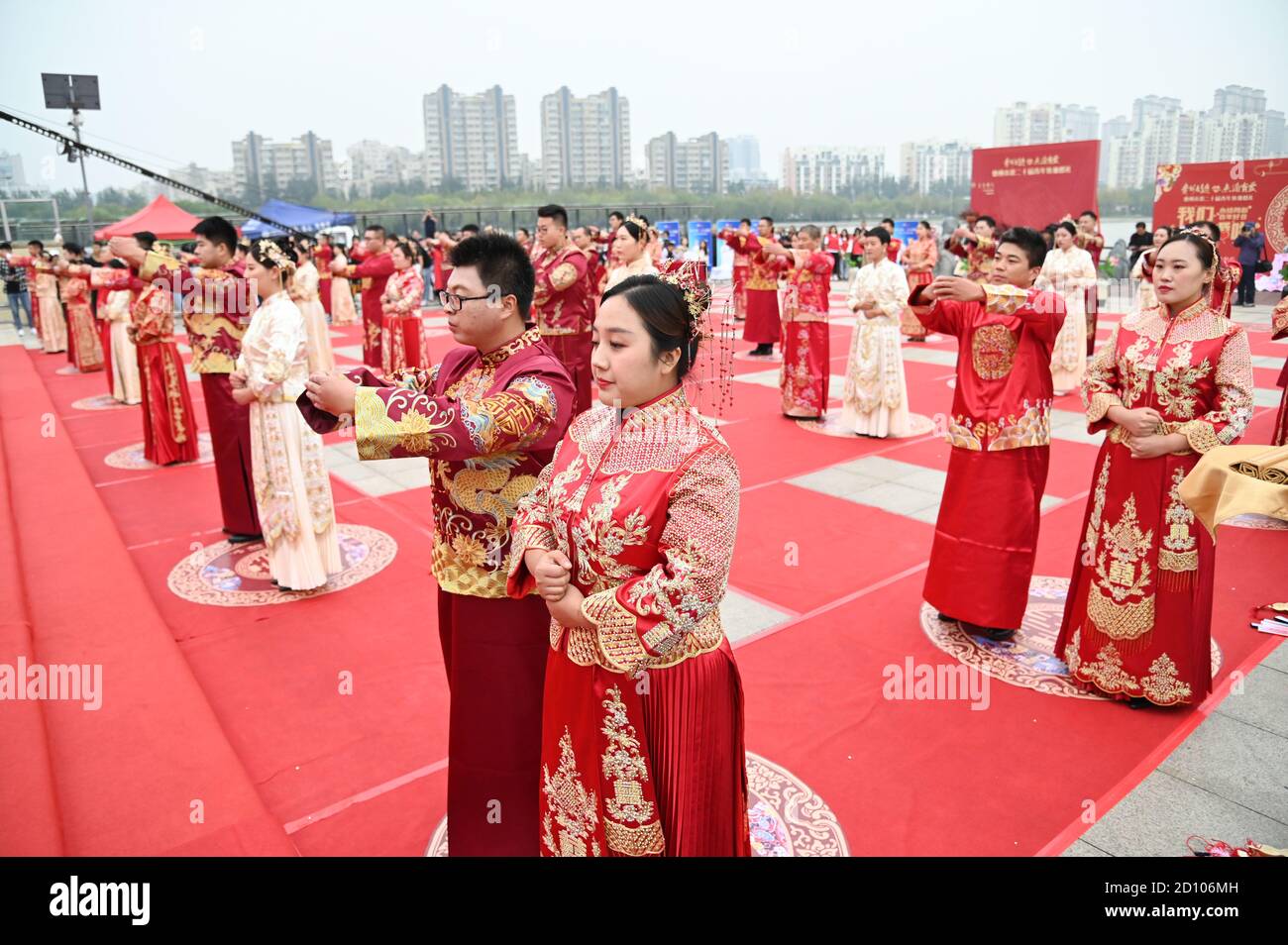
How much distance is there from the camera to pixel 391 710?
10.5 ft

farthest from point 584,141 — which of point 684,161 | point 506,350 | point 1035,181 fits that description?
point 506,350

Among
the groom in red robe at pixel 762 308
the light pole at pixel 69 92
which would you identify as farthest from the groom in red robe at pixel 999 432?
the light pole at pixel 69 92

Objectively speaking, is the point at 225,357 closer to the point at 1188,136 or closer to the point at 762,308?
the point at 762,308

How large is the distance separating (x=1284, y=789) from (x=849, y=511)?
283 cm

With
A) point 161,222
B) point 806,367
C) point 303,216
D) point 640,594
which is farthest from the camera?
point 303,216

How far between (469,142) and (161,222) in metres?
18.1

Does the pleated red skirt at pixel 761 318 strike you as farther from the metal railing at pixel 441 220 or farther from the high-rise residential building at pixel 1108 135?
the high-rise residential building at pixel 1108 135

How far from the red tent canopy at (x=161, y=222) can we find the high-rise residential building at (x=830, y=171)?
21.2m

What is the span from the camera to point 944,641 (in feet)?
11.9

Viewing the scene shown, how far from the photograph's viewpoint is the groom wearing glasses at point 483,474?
1827 millimetres

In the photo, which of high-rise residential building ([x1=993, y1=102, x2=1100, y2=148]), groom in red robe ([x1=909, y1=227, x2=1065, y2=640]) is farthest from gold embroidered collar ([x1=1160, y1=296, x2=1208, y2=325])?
high-rise residential building ([x1=993, y1=102, x2=1100, y2=148])

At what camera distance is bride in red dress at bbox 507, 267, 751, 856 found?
1573 mm
